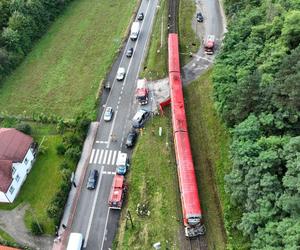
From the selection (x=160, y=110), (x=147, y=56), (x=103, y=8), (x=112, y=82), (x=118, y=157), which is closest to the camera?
(x=118, y=157)

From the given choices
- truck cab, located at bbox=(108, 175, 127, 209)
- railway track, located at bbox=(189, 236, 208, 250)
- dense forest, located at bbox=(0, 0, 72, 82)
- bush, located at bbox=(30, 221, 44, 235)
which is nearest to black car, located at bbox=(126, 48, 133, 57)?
dense forest, located at bbox=(0, 0, 72, 82)

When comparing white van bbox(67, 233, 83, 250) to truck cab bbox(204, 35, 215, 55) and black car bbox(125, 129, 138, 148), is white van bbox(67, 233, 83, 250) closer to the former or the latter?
black car bbox(125, 129, 138, 148)

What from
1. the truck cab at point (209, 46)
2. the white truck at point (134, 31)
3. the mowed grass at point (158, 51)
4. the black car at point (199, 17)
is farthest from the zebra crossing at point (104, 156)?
the black car at point (199, 17)

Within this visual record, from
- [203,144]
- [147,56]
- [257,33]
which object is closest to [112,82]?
[147,56]

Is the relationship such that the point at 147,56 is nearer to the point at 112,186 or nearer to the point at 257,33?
the point at 257,33

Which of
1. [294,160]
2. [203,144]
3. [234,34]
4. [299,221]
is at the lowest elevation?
[203,144]

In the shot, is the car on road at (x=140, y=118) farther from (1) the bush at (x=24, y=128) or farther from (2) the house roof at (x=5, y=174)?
(2) the house roof at (x=5, y=174)
